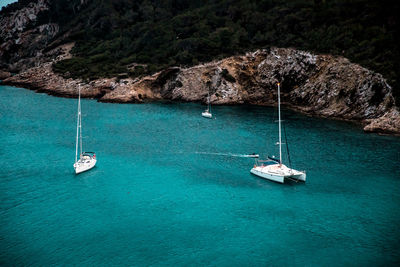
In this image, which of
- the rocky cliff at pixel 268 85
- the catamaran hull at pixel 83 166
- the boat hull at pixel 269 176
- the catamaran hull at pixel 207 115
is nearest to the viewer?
the boat hull at pixel 269 176

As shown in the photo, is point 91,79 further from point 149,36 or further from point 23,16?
point 23,16

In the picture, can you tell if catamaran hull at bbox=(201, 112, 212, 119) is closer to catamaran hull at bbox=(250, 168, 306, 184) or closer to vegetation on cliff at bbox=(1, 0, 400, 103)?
vegetation on cliff at bbox=(1, 0, 400, 103)

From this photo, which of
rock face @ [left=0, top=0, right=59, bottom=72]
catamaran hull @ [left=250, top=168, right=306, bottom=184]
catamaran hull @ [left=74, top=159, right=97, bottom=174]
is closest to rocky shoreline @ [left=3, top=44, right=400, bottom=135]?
catamaran hull @ [left=250, top=168, right=306, bottom=184]

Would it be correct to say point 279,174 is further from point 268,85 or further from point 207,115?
point 268,85

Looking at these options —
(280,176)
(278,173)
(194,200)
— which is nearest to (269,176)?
(278,173)

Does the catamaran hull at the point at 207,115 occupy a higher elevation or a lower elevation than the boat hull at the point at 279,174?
higher

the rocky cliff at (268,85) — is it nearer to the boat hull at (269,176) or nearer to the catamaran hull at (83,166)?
the boat hull at (269,176)

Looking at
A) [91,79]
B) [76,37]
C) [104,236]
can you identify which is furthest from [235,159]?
[76,37]

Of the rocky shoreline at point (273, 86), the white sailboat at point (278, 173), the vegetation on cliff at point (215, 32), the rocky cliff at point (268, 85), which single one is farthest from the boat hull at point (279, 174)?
the vegetation on cliff at point (215, 32)
